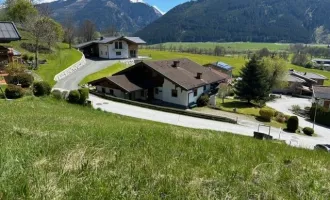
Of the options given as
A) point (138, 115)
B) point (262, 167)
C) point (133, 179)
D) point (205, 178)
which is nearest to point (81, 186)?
point (133, 179)

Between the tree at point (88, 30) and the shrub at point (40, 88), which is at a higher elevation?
the tree at point (88, 30)

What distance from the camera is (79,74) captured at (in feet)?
186

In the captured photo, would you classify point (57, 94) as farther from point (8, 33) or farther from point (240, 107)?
point (240, 107)

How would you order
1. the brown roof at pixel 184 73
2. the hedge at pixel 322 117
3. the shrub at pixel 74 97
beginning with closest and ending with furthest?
the shrub at pixel 74 97, the brown roof at pixel 184 73, the hedge at pixel 322 117

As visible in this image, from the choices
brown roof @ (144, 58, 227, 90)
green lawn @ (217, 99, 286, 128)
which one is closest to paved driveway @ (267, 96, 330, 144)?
green lawn @ (217, 99, 286, 128)

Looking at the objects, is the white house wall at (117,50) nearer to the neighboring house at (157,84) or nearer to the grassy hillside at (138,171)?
the neighboring house at (157,84)

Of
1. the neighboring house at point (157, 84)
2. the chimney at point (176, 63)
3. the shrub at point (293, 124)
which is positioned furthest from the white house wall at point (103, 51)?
the shrub at point (293, 124)

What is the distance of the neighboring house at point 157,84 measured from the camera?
45812mm

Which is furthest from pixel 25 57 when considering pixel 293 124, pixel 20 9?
pixel 293 124

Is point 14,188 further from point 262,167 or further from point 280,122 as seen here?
point 280,122

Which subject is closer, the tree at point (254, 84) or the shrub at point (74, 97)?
the shrub at point (74, 97)

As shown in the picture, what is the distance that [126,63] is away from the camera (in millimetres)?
76750

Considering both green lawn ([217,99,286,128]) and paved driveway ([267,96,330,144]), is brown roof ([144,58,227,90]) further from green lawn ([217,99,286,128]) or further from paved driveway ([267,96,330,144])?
paved driveway ([267,96,330,144])

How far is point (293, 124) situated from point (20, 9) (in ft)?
227
